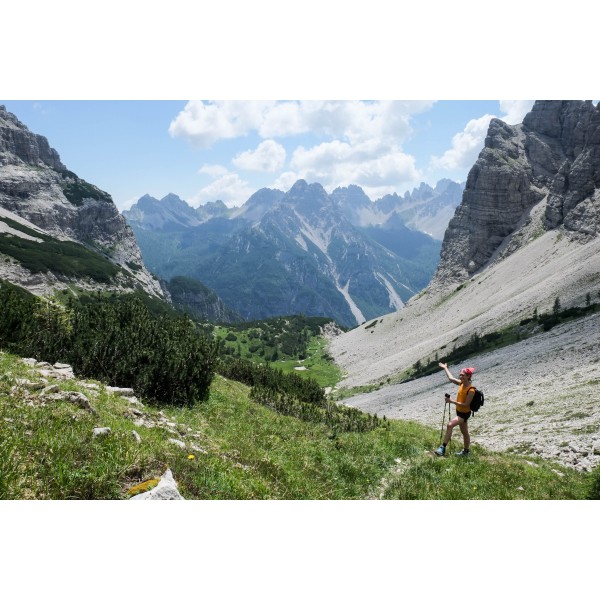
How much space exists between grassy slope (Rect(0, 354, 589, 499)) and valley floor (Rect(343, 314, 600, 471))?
4610 millimetres

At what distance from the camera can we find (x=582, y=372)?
1364 inches

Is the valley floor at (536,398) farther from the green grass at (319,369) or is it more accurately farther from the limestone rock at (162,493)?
the green grass at (319,369)

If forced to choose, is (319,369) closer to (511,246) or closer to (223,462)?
(511,246)

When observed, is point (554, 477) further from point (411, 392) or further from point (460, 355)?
point (460, 355)

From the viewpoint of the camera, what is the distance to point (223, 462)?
9.95m

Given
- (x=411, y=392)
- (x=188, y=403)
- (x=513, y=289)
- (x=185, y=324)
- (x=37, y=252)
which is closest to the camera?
(x=188, y=403)

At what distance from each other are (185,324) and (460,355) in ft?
187

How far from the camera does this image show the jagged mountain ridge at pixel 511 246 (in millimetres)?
88375

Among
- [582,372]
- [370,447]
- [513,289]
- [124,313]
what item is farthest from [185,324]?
[513,289]

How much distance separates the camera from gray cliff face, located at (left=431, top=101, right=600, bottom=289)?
148 m

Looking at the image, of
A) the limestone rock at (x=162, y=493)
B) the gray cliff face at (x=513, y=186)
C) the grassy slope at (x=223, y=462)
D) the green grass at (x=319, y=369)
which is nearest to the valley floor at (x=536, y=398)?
the grassy slope at (x=223, y=462)

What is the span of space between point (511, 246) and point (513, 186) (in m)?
28.7

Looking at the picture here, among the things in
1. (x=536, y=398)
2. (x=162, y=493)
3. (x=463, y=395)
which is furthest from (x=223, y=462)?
(x=536, y=398)

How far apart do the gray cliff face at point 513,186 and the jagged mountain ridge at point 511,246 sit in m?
0.39
